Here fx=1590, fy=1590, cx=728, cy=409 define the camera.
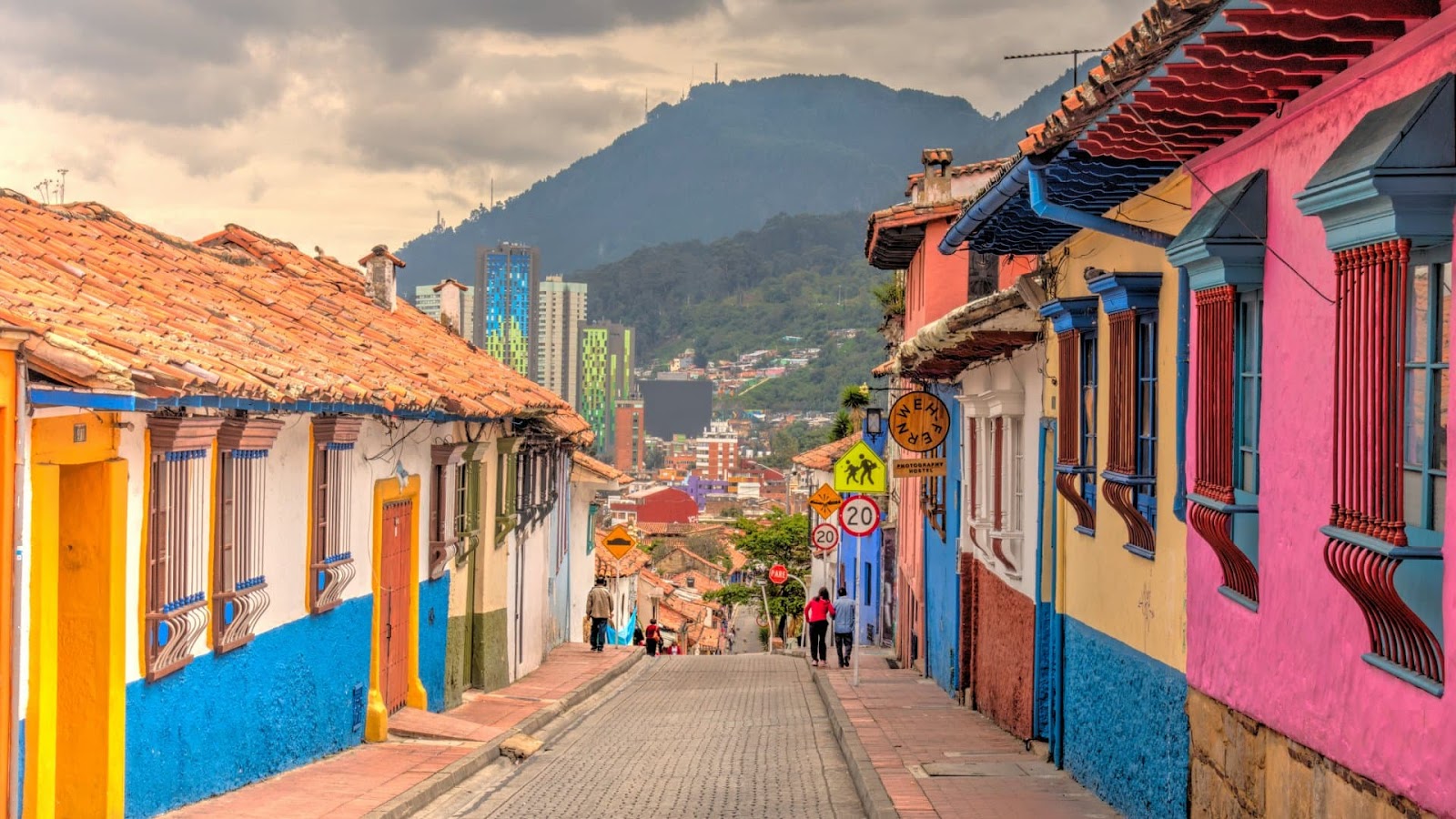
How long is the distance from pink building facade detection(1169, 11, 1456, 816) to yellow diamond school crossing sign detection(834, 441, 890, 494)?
34.4 feet

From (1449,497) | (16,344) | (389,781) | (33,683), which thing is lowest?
(389,781)

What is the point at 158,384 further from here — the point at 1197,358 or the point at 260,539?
the point at 1197,358

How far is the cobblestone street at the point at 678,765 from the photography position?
38.9 feet

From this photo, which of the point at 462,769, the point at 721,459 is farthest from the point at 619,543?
the point at 721,459

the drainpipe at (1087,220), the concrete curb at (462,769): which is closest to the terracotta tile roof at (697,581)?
the concrete curb at (462,769)

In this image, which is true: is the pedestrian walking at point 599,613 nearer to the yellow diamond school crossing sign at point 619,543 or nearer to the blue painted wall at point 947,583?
the yellow diamond school crossing sign at point 619,543

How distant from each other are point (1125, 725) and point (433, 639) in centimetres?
861

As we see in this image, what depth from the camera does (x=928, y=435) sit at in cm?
1973

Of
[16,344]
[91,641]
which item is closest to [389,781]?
[91,641]

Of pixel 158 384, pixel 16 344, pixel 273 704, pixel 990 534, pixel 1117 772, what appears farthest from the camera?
pixel 990 534

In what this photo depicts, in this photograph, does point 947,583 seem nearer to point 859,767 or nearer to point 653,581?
point 859,767

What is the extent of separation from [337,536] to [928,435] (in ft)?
28.5

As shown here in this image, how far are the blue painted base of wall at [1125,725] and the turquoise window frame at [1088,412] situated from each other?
1054 millimetres

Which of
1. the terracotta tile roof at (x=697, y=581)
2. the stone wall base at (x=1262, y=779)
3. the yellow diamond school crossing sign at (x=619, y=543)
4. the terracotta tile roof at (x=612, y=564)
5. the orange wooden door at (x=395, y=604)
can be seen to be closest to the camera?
the stone wall base at (x=1262, y=779)
